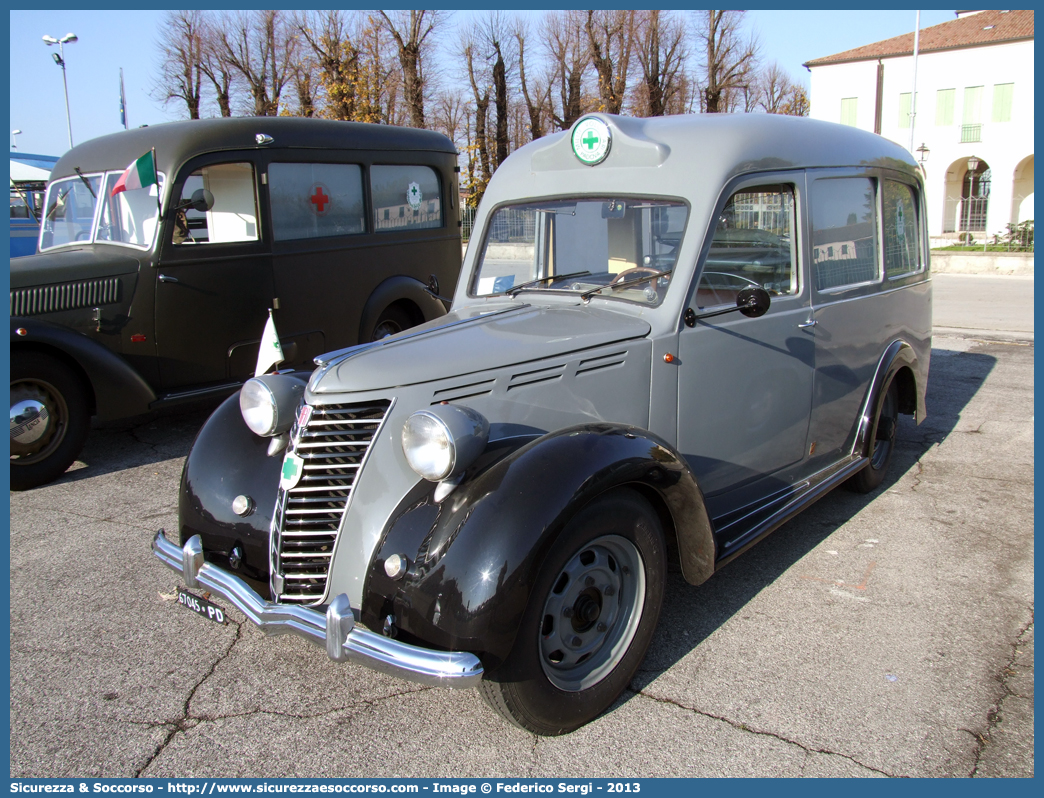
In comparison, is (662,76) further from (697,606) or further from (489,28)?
(697,606)

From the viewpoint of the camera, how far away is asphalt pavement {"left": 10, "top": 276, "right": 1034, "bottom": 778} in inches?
98.3

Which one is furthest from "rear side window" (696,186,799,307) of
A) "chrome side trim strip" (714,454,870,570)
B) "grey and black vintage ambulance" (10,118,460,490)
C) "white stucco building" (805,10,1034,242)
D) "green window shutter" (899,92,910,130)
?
"green window shutter" (899,92,910,130)

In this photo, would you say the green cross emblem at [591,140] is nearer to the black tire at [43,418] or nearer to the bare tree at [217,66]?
the black tire at [43,418]

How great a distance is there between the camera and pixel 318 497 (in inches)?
104

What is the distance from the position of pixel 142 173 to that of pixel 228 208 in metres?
0.84

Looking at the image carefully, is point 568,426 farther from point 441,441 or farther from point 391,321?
point 391,321

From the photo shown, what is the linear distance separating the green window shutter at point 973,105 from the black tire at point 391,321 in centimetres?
3937

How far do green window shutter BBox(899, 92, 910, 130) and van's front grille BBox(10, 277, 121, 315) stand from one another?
1639 inches

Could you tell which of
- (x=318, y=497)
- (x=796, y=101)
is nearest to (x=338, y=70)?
(x=318, y=497)

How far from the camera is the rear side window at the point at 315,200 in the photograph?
6.69 metres

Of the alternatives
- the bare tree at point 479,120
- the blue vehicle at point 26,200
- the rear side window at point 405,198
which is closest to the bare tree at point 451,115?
the bare tree at point 479,120

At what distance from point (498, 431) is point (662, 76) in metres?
34.7

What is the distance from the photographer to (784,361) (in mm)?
3666
